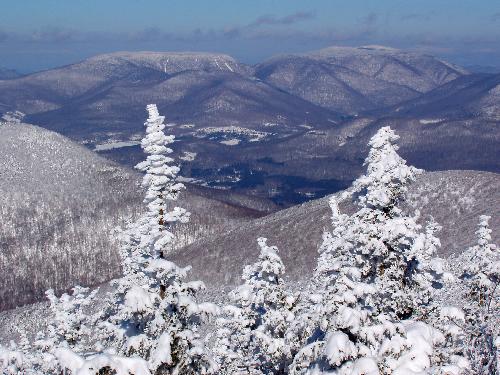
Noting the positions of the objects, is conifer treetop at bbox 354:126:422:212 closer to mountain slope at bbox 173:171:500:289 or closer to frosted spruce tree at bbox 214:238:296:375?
frosted spruce tree at bbox 214:238:296:375

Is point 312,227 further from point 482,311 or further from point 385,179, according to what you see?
point 385,179

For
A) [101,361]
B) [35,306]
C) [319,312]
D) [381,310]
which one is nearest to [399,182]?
[381,310]

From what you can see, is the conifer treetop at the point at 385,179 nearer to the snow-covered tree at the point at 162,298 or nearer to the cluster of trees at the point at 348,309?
the cluster of trees at the point at 348,309

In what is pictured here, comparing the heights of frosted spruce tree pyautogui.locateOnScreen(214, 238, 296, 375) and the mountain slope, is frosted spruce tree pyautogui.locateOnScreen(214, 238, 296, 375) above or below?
above

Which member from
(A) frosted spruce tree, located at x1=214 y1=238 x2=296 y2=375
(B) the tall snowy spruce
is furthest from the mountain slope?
(B) the tall snowy spruce

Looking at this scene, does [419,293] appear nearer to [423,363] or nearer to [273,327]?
[423,363]

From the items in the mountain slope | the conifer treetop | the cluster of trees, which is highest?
the conifer treetop
